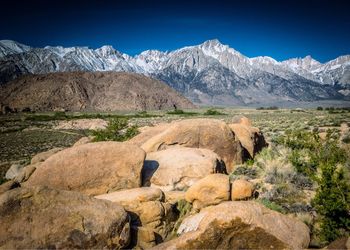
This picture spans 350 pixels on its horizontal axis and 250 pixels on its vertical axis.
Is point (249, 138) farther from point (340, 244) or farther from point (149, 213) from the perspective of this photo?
point (340, 244)

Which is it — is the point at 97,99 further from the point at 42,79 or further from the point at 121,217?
the point at 121,217

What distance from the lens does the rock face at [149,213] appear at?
766 centimetres

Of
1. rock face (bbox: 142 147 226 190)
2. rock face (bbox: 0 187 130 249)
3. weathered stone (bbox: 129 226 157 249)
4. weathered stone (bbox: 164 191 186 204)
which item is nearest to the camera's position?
rock face (bbox: 0 187 130 249)

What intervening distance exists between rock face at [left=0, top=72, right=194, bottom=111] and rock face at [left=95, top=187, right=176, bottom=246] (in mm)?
147252

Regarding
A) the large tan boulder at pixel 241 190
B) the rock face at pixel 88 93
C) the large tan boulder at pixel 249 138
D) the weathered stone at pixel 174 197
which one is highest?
the rock face at pixel 88 93

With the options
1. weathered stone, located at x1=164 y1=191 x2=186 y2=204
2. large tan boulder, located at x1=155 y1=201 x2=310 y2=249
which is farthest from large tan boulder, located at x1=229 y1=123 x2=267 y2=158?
large tan boulder, located at x1=155 y1=201 x2=310 y2=249

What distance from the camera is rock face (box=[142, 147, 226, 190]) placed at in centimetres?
1109

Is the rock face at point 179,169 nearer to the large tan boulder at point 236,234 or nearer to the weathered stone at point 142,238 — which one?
the weathered stone at point 142,238

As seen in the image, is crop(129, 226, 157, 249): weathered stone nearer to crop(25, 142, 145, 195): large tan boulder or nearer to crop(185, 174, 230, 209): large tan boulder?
crop(185, 174, 230, 209): large tan boulder

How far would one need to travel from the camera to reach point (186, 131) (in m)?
14.9

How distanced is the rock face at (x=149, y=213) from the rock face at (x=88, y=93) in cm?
14725

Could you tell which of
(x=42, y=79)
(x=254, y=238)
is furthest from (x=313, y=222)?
(x=42, y=79)

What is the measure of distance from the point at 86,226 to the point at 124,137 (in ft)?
52.4

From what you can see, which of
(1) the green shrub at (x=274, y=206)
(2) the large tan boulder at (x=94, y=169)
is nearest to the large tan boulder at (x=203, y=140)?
(2) the large tan boulder at (x=94, y=169)
